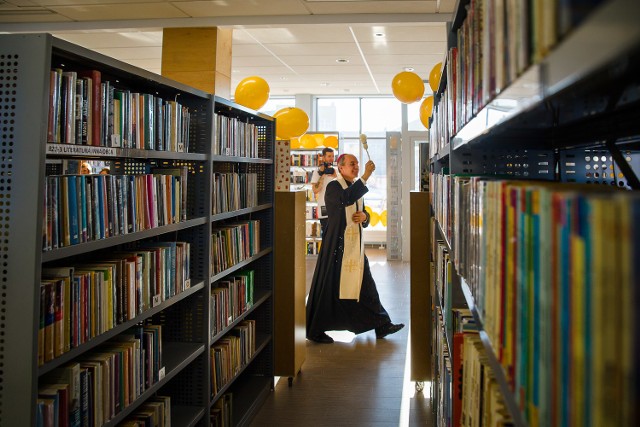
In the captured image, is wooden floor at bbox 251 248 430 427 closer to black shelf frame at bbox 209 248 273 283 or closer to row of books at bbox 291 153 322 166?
black shelf frame at bbox 209 248 273 283

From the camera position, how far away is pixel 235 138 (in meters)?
3.20

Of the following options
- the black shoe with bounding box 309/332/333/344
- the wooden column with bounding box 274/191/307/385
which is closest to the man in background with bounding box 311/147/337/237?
the black shoe with bounding box 309/332/333/344

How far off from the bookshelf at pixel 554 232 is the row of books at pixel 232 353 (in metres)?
1.96

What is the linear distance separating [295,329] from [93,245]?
2408 millimetres

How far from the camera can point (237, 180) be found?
10.6 ft

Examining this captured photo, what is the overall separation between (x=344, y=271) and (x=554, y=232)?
4.22 m

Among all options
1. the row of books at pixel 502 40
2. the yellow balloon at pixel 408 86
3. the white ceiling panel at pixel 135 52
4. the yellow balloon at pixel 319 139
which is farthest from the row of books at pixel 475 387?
the yellow balloon at pixel 319 139

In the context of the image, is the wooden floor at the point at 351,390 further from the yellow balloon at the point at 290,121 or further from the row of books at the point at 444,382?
the yellow balloon at the point at 290,121

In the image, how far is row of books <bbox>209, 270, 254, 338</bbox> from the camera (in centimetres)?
290

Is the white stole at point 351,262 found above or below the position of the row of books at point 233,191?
below

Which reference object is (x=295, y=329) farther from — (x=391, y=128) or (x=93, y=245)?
(x=391, y=128)

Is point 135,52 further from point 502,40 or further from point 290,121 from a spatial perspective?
point 502,40

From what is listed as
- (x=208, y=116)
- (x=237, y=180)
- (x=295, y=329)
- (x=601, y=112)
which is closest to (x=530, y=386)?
(x=601, y=112)

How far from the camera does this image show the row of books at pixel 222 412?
2910mm
